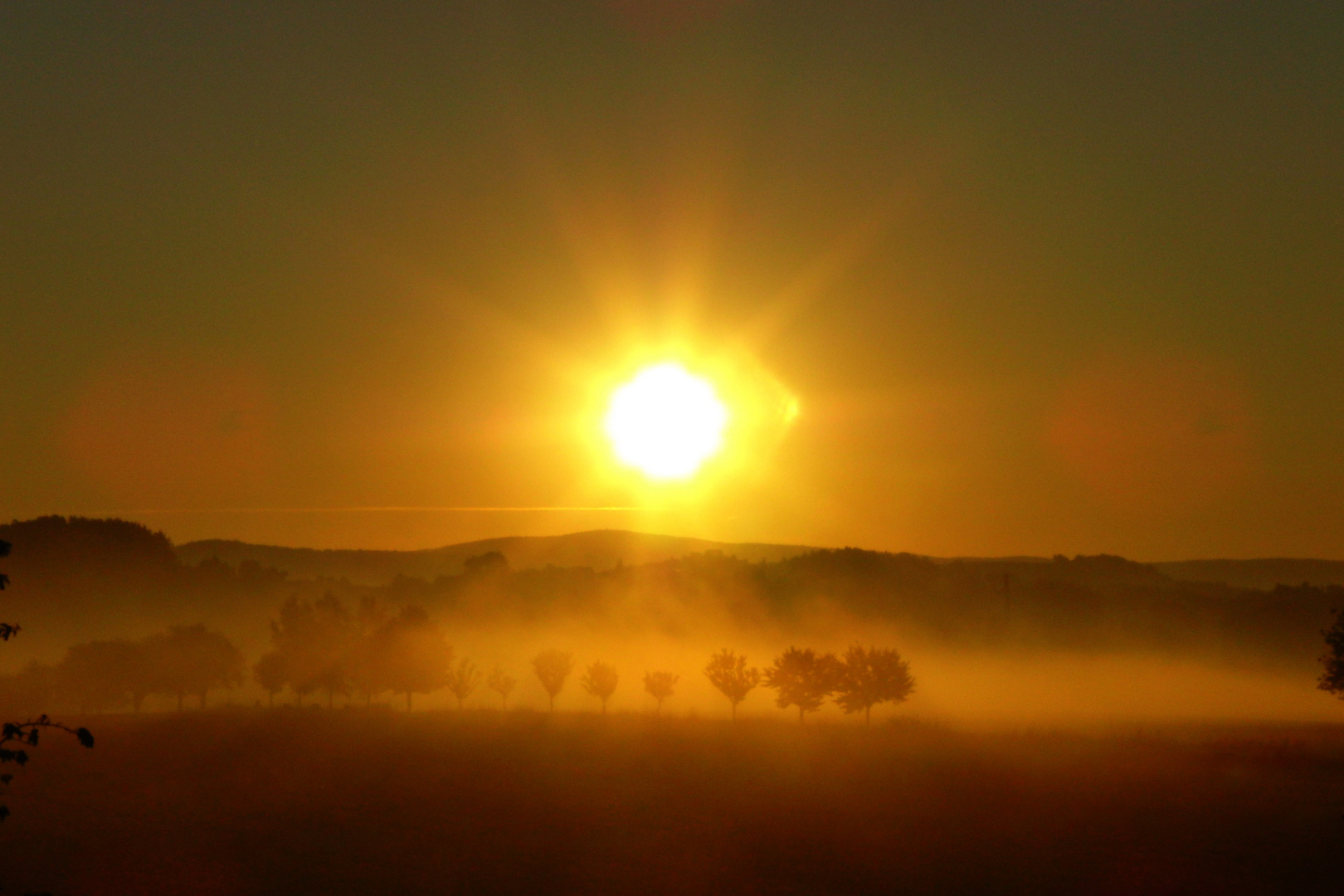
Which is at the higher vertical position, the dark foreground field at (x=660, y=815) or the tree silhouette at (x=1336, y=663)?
the tree silhouette at (x=1336, y=663)

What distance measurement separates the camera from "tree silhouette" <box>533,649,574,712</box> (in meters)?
114

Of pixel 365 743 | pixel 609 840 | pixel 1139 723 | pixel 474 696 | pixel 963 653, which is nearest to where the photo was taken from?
pixel 609 840

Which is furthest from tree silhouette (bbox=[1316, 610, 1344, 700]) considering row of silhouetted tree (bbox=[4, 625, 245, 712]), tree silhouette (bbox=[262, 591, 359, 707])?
row of silhouetted tree (bbox=[4, 625, 245, 712])

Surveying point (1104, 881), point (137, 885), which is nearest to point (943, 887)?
point (1104, 881)

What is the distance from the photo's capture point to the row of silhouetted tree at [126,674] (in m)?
101

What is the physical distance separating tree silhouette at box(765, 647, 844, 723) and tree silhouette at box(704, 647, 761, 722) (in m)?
4.78

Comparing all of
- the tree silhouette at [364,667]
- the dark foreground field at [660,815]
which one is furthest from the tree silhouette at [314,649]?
the dark foreground field at [660,815]

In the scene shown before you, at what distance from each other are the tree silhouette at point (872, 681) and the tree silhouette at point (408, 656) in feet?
123

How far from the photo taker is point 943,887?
130ft

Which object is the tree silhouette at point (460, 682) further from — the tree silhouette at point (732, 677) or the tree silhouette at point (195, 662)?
the tree silhouette at point (732, 677)

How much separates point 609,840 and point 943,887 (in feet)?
44.8

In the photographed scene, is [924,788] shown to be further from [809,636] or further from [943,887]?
[809,636]

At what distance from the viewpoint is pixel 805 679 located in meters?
98.7

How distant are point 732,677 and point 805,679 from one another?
9536 millimetres
